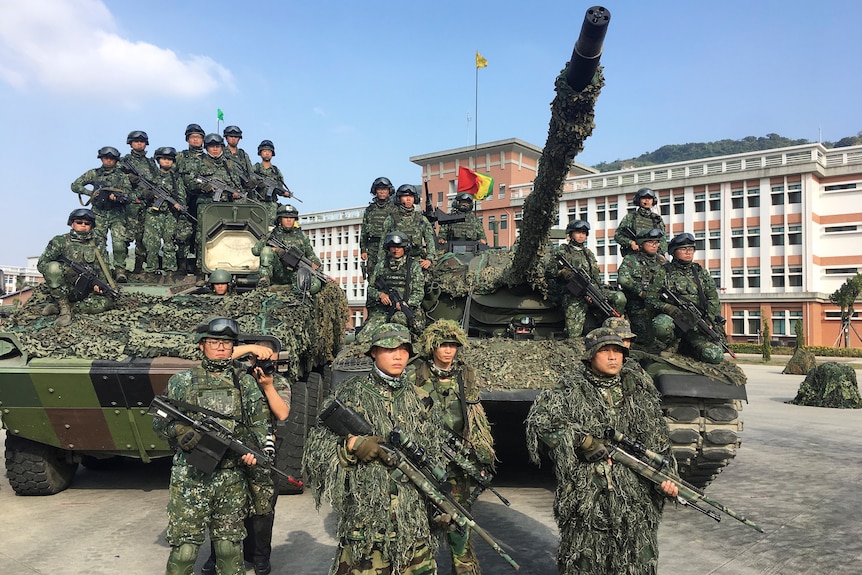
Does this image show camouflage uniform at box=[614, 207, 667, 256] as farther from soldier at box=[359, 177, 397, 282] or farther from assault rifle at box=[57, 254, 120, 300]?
assault rifle at box=[57, 254, 120, 300]

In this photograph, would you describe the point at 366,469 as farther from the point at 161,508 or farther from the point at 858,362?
the point at 858,362

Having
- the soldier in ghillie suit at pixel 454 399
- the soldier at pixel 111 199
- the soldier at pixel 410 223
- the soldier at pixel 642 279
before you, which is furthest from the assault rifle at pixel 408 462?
the soldier at pixel 111 199

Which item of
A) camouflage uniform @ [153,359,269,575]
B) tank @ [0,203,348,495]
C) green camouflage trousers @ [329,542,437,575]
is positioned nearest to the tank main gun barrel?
camouflage uniform @ [153,359,269,575]

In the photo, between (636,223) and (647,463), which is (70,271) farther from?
(636,223)

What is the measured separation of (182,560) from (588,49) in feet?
11.4

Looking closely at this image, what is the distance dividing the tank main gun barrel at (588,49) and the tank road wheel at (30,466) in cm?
580

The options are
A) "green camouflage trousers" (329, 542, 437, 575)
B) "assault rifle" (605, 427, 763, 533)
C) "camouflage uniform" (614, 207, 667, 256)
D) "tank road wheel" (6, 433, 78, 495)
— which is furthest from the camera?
"camouflage uniform" (614, 207, 667, 256)

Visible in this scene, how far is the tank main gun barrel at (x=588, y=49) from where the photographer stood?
3496 millimetres

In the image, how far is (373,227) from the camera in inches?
353

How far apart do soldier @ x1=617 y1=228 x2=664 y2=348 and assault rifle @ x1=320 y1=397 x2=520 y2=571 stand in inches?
152

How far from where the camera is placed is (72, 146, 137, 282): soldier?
28.8ft

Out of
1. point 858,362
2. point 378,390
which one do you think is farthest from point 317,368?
point 858,362

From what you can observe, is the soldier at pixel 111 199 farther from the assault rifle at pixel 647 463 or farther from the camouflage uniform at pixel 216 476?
the assault rifle at pixel 647 463

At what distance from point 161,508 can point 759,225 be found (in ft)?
128
